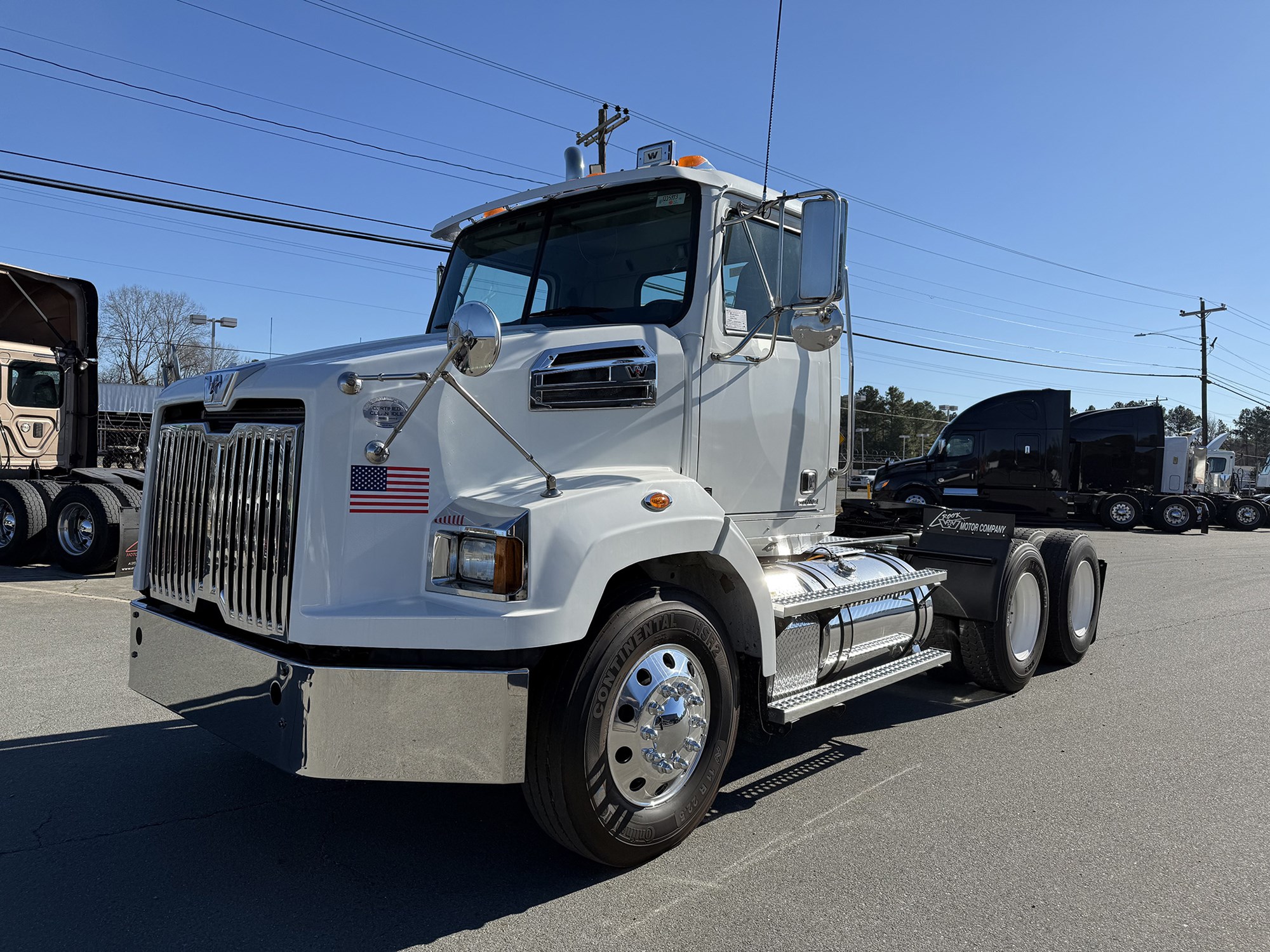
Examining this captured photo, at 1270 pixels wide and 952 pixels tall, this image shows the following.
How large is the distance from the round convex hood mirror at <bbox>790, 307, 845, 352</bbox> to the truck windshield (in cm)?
53

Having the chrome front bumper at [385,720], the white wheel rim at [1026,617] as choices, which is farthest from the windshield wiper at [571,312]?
the white wheel rim at [1026,617]

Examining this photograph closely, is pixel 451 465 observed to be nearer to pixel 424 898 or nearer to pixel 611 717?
pixel 611 717

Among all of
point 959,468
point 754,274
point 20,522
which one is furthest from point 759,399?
point 959,468

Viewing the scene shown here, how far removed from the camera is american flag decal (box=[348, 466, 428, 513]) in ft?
9.62

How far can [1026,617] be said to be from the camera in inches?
245

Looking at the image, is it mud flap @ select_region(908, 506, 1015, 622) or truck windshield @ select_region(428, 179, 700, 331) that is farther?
mud flap @ select_region(908, 506, 1015, 622)

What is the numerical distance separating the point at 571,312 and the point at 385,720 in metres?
2.03

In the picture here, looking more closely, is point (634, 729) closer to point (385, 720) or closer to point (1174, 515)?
point (385, 720)

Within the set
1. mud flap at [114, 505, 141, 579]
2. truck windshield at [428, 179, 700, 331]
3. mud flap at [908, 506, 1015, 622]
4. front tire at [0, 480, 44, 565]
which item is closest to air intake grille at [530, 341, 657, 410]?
truck windshield at [428, 179, 700, 331]

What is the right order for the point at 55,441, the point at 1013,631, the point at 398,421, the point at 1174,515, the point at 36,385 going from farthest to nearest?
the point at 1174,515 < the point at 55,441 < the point at 36,385 < the point at 1013,631 < the point at 398,421

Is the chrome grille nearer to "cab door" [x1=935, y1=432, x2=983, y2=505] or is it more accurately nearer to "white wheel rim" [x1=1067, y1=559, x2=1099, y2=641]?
"white wheel rim" [x1=1067, y1=559, x2=1099, y2=641]

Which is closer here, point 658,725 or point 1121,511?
point 658,725

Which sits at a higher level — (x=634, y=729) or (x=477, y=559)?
(x=477, y=559)

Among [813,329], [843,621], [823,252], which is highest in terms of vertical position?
[823,252]
